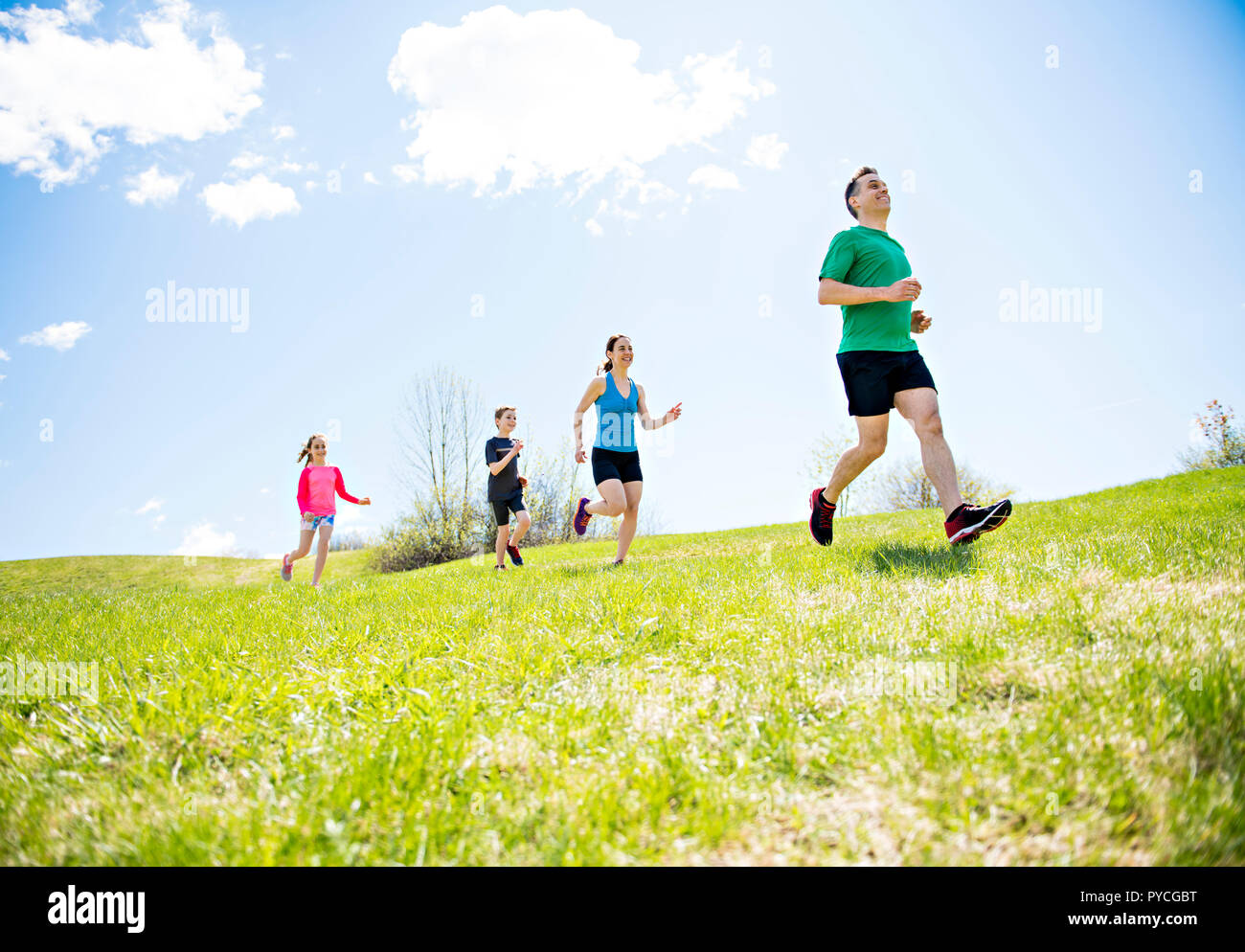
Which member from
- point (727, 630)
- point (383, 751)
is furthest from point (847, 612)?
point (383, 751)

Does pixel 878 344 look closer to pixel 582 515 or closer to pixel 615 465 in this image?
pixel 615 465

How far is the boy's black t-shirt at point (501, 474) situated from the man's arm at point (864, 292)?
6135 mm

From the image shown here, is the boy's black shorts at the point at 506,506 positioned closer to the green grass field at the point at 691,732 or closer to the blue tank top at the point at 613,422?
the blue tank top at the point at 613,422

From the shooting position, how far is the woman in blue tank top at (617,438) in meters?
7.82

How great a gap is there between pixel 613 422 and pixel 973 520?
4.08 m

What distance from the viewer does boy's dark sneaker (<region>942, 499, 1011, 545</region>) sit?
4.99 meters

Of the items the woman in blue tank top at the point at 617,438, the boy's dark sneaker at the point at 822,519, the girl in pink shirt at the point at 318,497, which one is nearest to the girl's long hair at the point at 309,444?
the girl in pink shirt at the point at 318,497

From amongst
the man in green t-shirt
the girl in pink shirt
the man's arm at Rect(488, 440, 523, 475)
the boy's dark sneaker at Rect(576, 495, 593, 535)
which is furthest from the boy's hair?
the girl in pink shirt

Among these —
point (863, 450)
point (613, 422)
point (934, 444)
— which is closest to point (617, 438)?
point (613, 422)

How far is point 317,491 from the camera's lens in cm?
979

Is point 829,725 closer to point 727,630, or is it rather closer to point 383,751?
point 727,630
